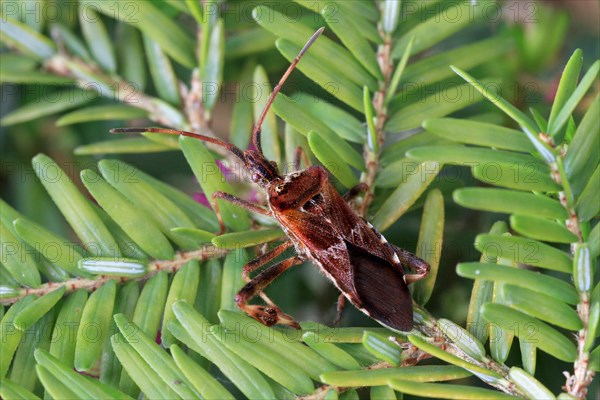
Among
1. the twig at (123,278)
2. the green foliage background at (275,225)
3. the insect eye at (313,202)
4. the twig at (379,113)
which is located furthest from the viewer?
the insect eye at (313,202)

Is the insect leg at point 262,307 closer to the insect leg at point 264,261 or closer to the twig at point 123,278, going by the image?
the insect leg at point 264,261

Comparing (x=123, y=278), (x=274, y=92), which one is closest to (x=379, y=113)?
(x=274, y=92)

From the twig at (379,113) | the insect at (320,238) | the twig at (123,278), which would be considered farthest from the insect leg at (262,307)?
the twig at (379,113)

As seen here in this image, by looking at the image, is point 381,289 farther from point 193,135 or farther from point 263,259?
point 193,135

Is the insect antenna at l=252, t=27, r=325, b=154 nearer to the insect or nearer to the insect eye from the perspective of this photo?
the insect

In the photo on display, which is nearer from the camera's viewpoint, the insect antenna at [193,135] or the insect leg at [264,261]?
the insect leg at [264,261]

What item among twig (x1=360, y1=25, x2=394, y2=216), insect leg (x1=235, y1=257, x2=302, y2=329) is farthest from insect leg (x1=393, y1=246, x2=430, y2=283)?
insect leg (x1=235, y1=257, x2=302, y2=329)
